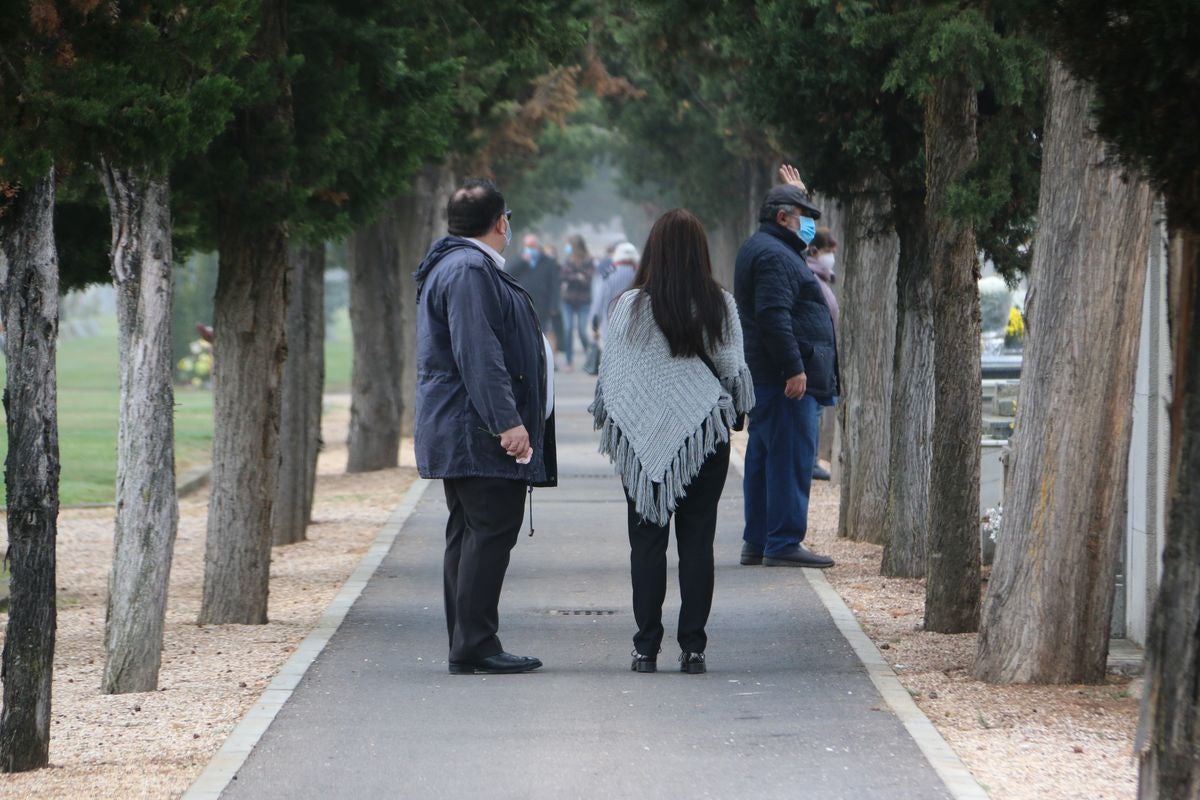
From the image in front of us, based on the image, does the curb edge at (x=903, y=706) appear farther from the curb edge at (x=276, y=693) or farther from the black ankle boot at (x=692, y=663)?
the curb edge at (x=276, y=693)

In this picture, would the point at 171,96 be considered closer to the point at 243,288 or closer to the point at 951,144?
the point at 243,288

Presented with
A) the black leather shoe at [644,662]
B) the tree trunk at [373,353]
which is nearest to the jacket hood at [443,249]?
the black leather shoe at [644,662]

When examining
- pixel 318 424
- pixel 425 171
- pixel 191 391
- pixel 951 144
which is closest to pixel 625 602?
pixel 951 144

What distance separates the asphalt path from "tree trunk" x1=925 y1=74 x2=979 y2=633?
584mm

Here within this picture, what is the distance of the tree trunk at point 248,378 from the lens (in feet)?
31.1

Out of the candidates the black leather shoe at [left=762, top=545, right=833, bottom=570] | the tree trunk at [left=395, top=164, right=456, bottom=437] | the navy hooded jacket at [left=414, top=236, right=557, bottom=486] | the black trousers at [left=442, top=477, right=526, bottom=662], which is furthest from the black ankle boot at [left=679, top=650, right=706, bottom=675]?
the tree trunk at [left=395, top=164, right=456, bottom=437]

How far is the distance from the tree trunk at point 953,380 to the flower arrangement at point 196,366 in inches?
990

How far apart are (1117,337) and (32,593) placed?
4038 mm

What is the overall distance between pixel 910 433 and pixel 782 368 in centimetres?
78

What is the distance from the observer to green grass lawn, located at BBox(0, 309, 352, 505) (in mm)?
17828

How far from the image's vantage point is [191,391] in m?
33.8

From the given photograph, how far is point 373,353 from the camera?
18.6m

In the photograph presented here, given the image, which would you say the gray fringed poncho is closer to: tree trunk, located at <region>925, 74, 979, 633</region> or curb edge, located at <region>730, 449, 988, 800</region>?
curb edge, located at <region>730, 449, 988, 800</region>

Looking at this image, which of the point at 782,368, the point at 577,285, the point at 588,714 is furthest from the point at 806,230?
the point at 577,285
